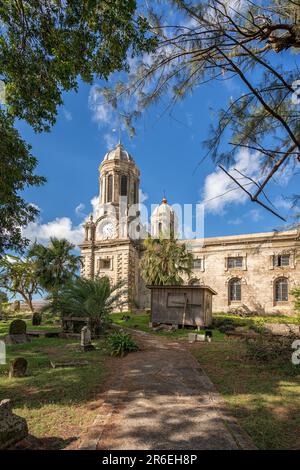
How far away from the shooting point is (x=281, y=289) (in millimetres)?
29953

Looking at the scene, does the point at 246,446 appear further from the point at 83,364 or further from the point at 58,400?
the point at 83,364

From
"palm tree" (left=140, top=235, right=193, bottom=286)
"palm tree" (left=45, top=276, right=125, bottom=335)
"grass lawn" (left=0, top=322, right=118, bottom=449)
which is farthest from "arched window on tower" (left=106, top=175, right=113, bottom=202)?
"grass lawn" (left=0, top=322, right=118, bottom=449)

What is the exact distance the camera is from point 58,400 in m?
5.86

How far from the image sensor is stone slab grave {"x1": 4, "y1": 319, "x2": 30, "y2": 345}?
13.5m

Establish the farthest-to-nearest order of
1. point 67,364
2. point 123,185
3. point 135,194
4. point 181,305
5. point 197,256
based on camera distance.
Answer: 1. point 135,194
2. point 123,185
3. point 197,256
4. point 181,305
5. point 67,364

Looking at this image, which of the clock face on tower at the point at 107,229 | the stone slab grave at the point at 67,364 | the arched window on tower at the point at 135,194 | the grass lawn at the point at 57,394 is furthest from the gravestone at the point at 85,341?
the arched window on tower at the point at 135,194

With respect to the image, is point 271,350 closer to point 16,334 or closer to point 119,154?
point 16,334

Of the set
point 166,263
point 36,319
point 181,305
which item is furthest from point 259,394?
point 36,319

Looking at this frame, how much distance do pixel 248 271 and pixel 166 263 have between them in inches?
427

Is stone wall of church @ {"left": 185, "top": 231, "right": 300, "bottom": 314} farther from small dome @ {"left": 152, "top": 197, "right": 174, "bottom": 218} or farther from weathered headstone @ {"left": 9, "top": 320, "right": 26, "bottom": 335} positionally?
weathered headstone @ {"left": 9, "top": 320, "right": 26, "bottom": 335}

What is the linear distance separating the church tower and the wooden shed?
35.4 feet

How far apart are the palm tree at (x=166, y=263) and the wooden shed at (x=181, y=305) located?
3.57 m

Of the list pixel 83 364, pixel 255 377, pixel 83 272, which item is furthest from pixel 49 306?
pixel 83 272
